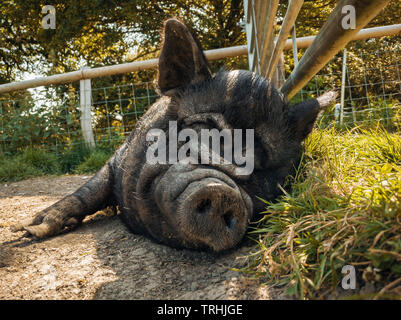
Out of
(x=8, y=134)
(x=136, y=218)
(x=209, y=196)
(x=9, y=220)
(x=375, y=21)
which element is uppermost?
(x=375, y=21)

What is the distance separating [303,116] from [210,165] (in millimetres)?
727

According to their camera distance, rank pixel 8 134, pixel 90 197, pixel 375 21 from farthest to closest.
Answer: pixel 375 21
pixel 8 134
pixel 90 197

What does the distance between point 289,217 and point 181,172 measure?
56cm

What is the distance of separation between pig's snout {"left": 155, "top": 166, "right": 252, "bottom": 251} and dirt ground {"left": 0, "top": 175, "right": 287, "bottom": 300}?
0.46 ft

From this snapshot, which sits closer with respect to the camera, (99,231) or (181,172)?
(181,172)

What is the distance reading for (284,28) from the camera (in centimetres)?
245

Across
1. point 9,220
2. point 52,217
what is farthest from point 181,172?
point 9,220

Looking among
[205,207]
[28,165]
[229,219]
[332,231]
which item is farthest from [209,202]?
[28,165]

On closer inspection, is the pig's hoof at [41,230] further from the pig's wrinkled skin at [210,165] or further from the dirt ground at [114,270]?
the pig's wrinkled skin at [210,165]

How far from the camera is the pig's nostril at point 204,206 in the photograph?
1508 mm

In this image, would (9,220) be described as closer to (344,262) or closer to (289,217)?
(289,217)

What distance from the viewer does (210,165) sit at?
65.0 inches

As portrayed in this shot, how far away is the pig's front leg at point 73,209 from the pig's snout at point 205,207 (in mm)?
1311

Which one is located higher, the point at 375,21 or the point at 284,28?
the point at 375,21
